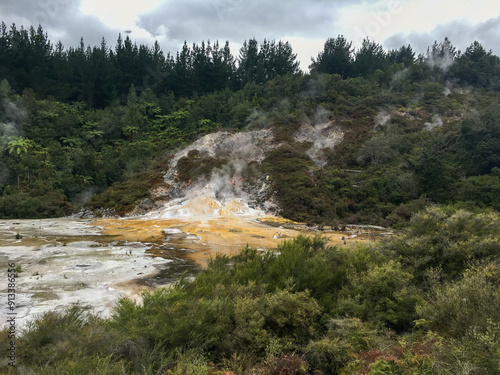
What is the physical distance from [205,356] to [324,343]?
5.32ft

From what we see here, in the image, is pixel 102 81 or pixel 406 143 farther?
pixel 102 81

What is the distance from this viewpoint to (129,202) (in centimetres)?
2261

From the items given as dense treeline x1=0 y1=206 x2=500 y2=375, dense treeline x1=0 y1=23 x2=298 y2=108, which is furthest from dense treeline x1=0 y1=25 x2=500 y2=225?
dense treeline x1=0 y1=206 x2=500 y2=375

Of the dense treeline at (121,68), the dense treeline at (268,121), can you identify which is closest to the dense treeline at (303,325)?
the dense treeline at (268,121)

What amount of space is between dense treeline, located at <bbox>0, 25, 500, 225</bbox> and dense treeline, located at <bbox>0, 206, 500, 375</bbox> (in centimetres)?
1315

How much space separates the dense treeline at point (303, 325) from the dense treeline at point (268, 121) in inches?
518

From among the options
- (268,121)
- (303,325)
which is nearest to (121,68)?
(268,121)

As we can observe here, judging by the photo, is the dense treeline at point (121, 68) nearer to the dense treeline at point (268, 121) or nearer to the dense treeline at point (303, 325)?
the dense treeline at point (268, 121)

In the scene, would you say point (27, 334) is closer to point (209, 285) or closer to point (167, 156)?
point (209, 285)

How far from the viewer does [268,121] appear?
1326 inches

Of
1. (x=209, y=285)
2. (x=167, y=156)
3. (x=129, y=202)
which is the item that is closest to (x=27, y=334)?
(x=209, y=285)

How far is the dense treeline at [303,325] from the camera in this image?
374 centimetres

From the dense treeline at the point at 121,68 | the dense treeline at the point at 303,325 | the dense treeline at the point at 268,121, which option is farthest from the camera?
the dense treeline at the point at 121,68

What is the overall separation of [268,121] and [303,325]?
98.4ft
